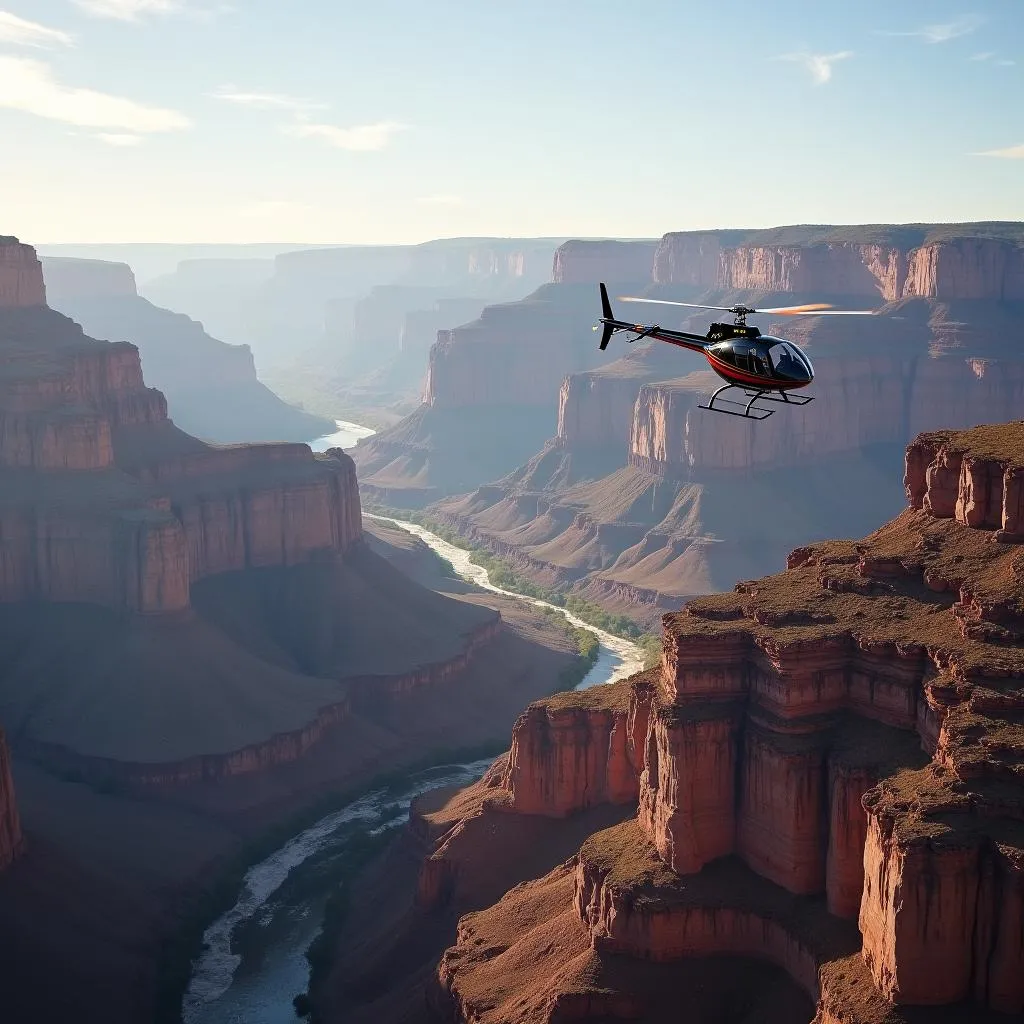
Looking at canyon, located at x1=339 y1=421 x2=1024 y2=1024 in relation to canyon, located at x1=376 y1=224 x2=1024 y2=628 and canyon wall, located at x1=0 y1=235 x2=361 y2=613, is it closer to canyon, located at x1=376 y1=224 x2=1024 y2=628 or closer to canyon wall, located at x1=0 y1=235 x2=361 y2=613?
canyon wall, located at x1=0 y1=235 x2=361 y2=613

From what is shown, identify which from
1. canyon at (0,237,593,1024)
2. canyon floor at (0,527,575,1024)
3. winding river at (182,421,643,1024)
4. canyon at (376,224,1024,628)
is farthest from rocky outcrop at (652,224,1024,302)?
winding river at (182,421,643,1024)

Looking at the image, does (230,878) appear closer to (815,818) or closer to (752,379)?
(815,818)

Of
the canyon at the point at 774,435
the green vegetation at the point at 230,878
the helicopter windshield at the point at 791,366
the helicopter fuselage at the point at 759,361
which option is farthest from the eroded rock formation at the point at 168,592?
the helicopter windshield at the point at 791,366

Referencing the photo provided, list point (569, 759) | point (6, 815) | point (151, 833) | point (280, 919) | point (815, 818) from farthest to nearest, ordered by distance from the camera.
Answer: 1. point (151, 833)
2. point (280, 919)
3. point (6, 815)
4. point (569, 759)
5. point (815, 818)

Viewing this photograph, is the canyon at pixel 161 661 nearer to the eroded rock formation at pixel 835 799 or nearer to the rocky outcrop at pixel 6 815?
the rocky outcrop at pixel 6 815

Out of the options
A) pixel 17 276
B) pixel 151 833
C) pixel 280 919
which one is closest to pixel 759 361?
pixel 280 919

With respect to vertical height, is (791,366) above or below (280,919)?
above
